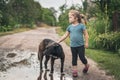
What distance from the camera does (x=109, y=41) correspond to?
1505 centimetres

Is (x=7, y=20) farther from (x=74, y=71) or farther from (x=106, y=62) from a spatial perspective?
(x=74, y=71)

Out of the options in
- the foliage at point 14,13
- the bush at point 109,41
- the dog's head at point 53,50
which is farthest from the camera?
the foliage at point 14,13

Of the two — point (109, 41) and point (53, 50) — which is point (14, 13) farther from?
point (53, 50)

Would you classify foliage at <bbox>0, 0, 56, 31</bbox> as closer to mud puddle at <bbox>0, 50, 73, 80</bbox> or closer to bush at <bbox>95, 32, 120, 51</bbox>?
bush at <bbox>95, 32, 120, 51</bbox>

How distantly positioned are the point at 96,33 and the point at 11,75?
9185 mm

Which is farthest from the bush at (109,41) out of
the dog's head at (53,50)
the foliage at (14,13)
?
the foliage at (14,13)

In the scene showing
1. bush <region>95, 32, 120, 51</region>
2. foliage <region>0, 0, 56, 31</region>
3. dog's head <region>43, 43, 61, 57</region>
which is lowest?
foliage <region>0, 0, 56, 31</region>

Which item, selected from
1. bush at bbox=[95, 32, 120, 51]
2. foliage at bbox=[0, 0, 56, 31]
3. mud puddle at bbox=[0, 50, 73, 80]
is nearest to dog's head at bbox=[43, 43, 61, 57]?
mud puddle at bbox=[0, 50, 73, 80]

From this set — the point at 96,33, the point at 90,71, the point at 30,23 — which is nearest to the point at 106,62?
the point at 90,71

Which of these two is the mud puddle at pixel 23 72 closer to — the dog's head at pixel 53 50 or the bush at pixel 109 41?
the dog's head at pixel 53 50

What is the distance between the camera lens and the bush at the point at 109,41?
1455 centimetres

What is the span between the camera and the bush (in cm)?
1455

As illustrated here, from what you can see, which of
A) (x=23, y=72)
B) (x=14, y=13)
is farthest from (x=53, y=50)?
(x=14, y=13)

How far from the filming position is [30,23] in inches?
2798
